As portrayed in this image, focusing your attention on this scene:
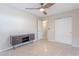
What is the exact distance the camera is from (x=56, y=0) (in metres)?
0.97

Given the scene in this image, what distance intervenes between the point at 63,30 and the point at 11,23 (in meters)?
3.74

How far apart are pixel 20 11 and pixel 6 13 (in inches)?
→ 48.1

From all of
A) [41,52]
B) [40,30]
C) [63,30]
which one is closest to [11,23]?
[41,52]

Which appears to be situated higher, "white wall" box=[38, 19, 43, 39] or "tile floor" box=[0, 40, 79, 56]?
"white wall" box=[38, 19, 43, 39]

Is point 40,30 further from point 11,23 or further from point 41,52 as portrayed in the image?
point 41,52

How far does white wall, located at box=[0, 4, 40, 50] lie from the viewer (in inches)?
165

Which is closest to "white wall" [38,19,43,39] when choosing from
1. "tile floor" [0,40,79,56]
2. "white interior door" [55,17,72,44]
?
"white interior door" [55,17,72,44]

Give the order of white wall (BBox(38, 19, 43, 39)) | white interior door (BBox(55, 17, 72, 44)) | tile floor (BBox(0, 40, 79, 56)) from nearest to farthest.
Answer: tile floor (BBox(0, 40, 79, 56))
white interior door (BBox(55, 17, 72, 44))
white wall (BBox(38, 19, 43, 39))

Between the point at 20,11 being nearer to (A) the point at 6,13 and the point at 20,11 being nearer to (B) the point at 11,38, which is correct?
(A) the point at 6,13

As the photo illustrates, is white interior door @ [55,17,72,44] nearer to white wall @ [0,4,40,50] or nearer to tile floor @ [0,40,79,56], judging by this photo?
tile floor @ [0,40,79,56]

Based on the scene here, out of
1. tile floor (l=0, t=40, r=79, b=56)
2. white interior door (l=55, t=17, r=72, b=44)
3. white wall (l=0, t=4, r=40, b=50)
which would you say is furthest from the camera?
white interior door (l=55, t=17, r=72, b=44)

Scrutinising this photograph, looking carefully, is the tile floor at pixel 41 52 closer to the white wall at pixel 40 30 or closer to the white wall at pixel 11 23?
the white wall at pixel 11 23

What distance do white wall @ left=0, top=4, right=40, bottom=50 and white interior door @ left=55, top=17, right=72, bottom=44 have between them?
235 cm

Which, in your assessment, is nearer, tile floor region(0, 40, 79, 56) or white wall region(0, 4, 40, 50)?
tile floor region(0, 40, 79, 56)
